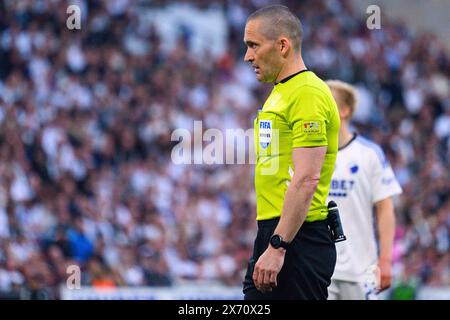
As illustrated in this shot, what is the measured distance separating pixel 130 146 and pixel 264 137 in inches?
391

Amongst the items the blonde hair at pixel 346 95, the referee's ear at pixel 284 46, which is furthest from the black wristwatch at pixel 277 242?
the blonde hair at pixel 346 95

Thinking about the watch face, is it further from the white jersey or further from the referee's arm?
the white jersey

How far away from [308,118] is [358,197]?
241 centimetres

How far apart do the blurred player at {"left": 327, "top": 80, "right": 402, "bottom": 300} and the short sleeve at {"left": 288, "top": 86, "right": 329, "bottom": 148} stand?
2269mm

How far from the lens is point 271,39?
4.98 metres

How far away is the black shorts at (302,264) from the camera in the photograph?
4867mm

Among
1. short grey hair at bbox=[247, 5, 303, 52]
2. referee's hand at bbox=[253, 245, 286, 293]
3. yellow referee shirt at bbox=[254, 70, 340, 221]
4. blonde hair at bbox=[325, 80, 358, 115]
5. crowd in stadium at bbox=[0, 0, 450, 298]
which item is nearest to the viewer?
referee's hand at bbox=[253, 245, 286, 293]

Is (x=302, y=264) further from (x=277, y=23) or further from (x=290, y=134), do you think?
(x=277, y=23)

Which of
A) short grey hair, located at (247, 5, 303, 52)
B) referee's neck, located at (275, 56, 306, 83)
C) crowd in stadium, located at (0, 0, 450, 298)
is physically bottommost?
crowd in stadium, located at (0, 0, 450, 298)

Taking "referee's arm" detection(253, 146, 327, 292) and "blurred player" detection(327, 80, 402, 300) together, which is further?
"blurred player" detection(327, 80, 402, 300)

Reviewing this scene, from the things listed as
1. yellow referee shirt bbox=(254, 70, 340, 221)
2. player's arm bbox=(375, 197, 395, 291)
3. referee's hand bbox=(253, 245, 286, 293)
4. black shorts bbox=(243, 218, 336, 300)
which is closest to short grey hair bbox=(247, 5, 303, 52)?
yellow referee shirt bbox=(254, 70, 340, 221)

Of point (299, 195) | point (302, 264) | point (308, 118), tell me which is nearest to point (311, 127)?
point (308, 118)

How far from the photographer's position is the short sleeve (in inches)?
188

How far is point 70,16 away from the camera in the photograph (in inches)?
604
